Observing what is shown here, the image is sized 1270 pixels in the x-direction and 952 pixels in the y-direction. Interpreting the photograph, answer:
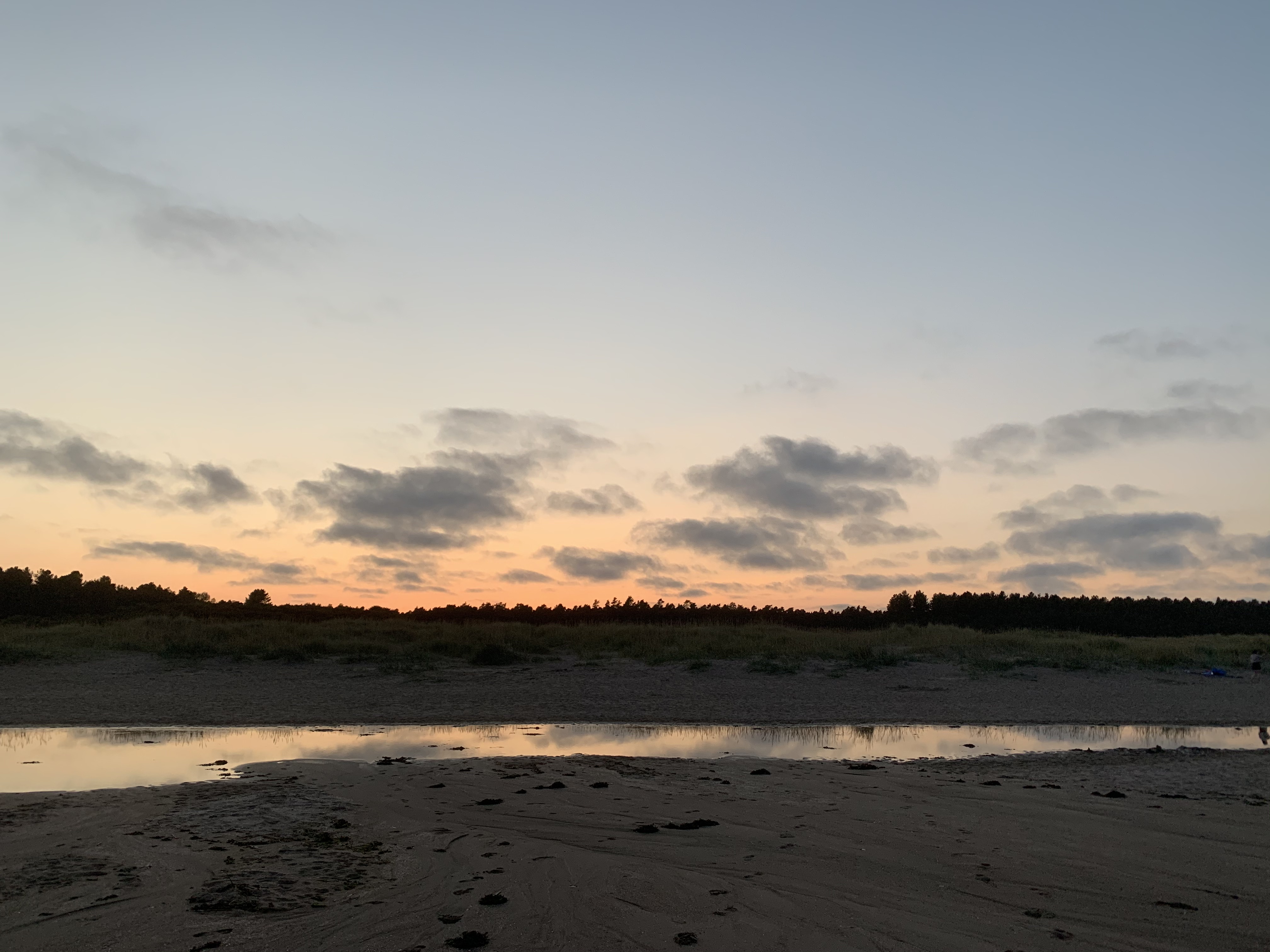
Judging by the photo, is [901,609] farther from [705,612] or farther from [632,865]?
[632,865]

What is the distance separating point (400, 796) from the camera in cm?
997

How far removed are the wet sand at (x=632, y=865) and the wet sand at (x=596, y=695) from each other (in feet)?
29.3

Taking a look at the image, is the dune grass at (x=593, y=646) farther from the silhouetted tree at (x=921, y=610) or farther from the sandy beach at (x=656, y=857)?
the silhouetted tree at (x=921, y=610)

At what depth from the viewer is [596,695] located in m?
22.9

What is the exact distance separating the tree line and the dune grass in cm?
917

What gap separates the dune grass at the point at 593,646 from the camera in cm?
2811

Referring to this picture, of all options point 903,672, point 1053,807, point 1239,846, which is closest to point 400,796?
point 1053,807

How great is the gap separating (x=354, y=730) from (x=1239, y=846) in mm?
14415

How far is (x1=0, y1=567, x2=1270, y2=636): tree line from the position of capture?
5469cm

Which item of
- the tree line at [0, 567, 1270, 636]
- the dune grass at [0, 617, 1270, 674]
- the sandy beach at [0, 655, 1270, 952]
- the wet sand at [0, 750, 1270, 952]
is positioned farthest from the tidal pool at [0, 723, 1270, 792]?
the tree line at [0, 567, 1270, 636]

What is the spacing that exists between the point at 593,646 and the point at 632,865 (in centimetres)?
2606

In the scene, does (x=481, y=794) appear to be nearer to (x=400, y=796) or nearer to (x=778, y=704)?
(x=400, y=796)

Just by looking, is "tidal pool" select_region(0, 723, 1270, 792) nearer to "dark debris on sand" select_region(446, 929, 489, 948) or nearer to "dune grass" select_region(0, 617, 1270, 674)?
"dark debris on sand" select_region(446, 929, 489, 948)

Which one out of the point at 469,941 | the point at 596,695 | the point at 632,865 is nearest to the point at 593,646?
the point at 596,695
